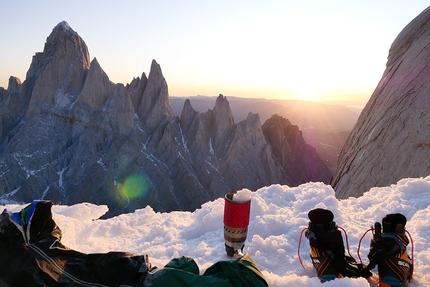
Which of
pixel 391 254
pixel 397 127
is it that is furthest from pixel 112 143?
pixel 391 254

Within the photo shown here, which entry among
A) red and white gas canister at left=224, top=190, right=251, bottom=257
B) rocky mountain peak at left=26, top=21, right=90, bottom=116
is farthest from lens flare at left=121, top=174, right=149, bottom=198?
red and white gas canister at left=224, top=190, right=251, bottom=257

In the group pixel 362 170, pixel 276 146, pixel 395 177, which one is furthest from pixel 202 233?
pixel 276 146

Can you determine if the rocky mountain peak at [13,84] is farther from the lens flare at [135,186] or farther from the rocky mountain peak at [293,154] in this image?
the rocky mountain peak at [293,154]

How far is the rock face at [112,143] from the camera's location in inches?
1571

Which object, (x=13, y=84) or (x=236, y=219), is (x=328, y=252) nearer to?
(x=236, y=219)

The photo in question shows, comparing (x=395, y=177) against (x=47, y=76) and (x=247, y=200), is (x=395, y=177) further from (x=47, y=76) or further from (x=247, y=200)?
(x=47, y=76)

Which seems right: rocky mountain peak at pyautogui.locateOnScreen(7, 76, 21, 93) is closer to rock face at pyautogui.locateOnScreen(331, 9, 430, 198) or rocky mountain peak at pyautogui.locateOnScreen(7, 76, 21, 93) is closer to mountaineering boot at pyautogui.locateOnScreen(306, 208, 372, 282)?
rock face at pyautogui.locateOnScreen(331, 9, 430, 198)

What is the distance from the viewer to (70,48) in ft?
154

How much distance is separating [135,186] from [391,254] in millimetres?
40941

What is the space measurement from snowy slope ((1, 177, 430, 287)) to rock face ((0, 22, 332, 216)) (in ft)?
117

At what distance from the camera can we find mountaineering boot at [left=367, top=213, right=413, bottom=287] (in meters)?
2.56

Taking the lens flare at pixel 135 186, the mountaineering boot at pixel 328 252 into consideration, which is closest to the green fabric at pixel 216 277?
the mountaineering boot at pixel 328 252

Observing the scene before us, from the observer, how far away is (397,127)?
1007cm

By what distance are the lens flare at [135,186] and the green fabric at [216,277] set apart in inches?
1564
